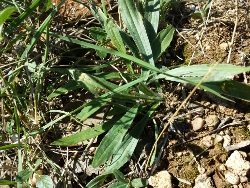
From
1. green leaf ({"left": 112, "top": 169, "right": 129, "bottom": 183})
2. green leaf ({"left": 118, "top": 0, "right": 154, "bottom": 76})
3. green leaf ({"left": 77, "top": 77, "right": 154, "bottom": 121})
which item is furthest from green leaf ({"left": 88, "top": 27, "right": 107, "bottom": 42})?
green leaf ({"left": 112, "top": 169, "right": 129, "bottom": 183})

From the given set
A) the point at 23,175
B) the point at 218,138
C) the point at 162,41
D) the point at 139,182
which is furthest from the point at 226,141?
the point at 23,175

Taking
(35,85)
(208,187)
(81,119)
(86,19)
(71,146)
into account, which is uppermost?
(86,19)

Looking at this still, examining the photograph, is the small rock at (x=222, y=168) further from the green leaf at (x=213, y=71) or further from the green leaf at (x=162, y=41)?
the green leaf at (x=162, y=41)

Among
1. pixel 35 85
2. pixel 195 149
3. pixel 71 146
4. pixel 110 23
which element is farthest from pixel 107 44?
pixel 195 149

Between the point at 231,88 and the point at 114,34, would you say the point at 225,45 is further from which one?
the point at 114,34

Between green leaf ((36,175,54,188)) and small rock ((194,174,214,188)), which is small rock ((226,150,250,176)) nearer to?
small rock ((194,174,214,188))

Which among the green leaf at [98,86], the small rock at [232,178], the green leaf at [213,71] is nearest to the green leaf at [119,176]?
the green leaf at [98,86]

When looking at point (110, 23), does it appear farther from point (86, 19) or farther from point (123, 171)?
point (123, 171)
